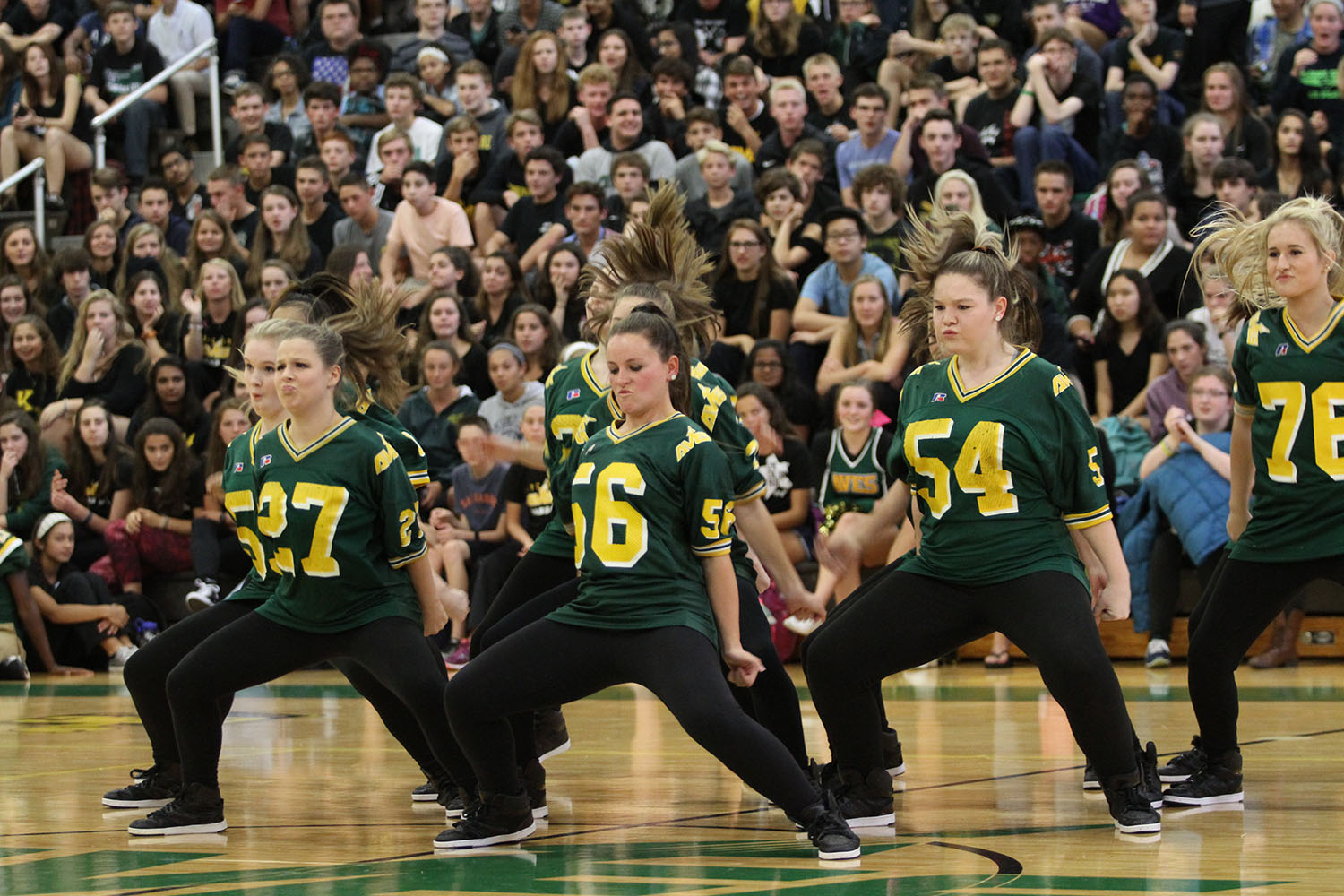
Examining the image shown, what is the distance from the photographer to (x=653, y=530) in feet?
16.3

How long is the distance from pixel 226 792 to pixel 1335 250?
4.03 meters

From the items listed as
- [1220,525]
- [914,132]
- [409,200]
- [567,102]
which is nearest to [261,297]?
[409,200]

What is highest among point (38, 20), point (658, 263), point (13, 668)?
point (38, 20)

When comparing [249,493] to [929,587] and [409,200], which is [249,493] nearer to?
[929,587]

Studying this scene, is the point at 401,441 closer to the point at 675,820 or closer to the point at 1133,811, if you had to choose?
the point at 675,820

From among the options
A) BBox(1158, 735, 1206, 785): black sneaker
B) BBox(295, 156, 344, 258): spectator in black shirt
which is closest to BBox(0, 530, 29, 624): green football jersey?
BBox(295, 156, 344, 258): spectator in black shirt

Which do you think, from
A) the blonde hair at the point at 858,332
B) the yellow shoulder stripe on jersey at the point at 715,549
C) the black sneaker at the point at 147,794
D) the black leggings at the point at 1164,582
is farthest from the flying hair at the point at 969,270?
the blonde hair at the point at 858,332

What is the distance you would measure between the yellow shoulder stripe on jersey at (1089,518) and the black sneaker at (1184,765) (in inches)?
38.6

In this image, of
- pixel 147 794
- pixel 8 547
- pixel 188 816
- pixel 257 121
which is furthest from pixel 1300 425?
pixel 257 121

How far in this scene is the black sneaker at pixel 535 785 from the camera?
571 centimetres

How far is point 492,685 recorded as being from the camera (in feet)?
16.2

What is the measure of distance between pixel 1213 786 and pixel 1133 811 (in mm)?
685

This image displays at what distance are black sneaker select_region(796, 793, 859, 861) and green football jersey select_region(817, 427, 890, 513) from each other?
5.47 m

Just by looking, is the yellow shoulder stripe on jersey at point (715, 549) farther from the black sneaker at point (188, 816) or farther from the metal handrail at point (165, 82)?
the metal handrail at point (165, 82)
